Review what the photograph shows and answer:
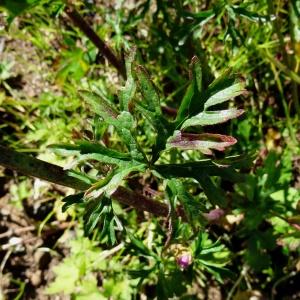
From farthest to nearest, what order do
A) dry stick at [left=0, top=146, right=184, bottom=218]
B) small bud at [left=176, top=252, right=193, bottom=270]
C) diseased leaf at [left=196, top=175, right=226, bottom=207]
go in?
small bud at [left=176, top=252, right=193, bottom=270] < diseased leaf at [left=196, top=175, right=226, bottom=207] < dry stick at [left=0, top=146, right=184, bottom=218]

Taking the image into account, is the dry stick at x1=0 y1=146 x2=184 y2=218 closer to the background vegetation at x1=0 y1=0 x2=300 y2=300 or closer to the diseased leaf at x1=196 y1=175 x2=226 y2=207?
the background vegetation at x1=0 y1=0 x2=300 y2=300

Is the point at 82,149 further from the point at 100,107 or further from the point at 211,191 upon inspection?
the point at 211,191

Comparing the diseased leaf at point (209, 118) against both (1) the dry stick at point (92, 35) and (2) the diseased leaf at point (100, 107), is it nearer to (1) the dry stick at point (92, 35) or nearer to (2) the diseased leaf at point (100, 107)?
(2) the diseased leaf at point (100, 107)

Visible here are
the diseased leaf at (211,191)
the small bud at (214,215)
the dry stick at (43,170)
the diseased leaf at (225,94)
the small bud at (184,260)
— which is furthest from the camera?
the small bud at (214,215)

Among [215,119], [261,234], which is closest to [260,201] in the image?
[261,234]

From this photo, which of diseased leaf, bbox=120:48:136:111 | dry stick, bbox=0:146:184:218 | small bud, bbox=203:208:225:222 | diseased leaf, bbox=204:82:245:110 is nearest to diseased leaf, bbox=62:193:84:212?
dry stick, bbox=0:146:184:218

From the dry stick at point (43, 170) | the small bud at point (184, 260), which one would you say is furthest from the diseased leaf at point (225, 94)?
the small bud at point (184, 260)

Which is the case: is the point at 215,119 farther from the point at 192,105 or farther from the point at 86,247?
the point at 86,247

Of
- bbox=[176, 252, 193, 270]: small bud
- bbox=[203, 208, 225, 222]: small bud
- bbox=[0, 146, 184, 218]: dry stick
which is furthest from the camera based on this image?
bbox=[203, 208, 225, 222]: small bud
